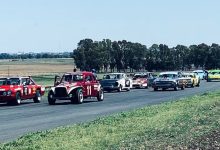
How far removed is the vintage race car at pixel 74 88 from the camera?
106 feet

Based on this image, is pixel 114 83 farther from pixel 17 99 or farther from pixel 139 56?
pixel 139 56

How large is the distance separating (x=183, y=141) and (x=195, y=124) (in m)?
3.88

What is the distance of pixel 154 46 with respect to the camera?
380 feet

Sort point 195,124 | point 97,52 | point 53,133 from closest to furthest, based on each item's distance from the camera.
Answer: point 53,133, point 195,124, point 97,52

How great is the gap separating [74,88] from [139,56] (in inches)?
3082

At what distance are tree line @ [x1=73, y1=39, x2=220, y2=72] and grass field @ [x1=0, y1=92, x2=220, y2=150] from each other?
70260 millimetres

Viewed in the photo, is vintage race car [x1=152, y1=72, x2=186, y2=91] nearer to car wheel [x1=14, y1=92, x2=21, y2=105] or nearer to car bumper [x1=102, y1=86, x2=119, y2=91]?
car bumper [x1=102, y1=86, x2=119, y2=91]

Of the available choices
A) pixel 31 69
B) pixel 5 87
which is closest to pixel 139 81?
pixel 5 87

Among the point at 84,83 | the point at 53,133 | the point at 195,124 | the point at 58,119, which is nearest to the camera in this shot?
the point at 53,133

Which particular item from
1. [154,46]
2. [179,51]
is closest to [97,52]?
[154,46]

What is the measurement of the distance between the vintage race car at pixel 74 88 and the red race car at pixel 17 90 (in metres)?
1.91

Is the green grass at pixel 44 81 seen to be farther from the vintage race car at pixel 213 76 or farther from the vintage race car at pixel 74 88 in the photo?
the vintage race car at pixel 74 88

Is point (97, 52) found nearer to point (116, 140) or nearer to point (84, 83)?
point (84, 83)

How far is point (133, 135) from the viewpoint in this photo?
14875 mm
